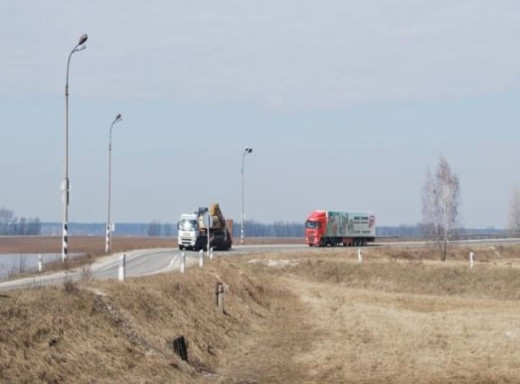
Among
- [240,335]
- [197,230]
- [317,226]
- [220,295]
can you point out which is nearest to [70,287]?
[240,335]

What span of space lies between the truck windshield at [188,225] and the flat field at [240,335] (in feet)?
83.5

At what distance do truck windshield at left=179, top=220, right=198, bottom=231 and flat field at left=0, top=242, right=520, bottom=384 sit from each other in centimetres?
2544

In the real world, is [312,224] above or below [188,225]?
above

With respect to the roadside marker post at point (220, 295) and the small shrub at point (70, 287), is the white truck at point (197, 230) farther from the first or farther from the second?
the small shrub at point (70, 287)

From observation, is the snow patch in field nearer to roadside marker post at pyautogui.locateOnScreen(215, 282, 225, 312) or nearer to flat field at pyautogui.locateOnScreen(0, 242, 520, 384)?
flat field at pyautogui.locateOnScreen(0, 242, 520, 384)

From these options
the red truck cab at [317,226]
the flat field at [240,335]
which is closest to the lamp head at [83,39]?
the flat field at [240,335]

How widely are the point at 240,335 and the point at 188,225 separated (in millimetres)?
40393

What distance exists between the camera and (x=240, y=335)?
83.5 ft

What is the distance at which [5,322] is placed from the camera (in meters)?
15.3

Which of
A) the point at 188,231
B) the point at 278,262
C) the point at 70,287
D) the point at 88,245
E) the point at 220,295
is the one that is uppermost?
the point at 188,231

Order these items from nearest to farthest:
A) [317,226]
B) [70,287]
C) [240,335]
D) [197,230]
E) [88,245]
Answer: [70,287] < [240,335] < [197,230] < [317,226] < [88,245]

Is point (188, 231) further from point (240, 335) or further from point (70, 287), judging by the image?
point (70, 287)

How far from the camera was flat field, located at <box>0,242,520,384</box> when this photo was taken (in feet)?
51.4

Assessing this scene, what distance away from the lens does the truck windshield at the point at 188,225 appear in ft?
214
